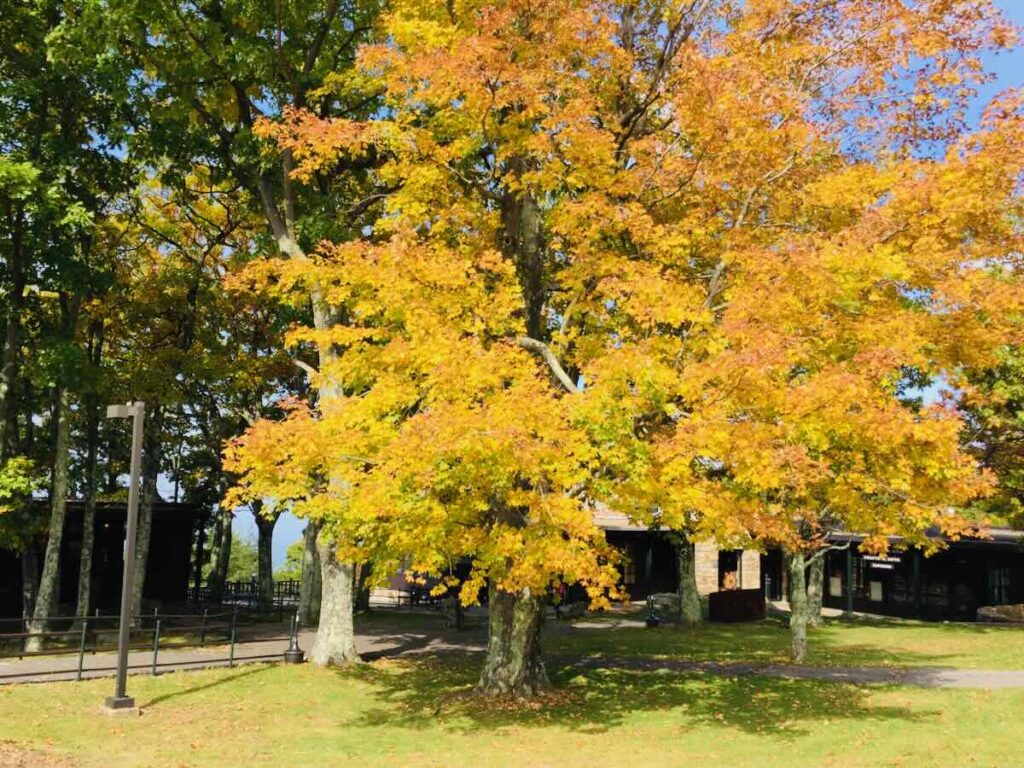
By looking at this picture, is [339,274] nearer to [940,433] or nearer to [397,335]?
[397,335]

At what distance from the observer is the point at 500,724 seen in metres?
13.8

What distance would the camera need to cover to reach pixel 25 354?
26.8 metres

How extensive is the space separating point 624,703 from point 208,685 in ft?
26.0

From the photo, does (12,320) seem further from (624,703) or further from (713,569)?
(713,569)

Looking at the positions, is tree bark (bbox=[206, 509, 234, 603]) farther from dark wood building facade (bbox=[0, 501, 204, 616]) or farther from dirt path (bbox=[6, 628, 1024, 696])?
dirt path (bbox=[6, 628, 1024, 696])

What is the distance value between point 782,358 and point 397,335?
634 centimetres

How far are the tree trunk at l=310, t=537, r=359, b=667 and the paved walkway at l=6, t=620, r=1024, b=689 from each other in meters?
1.36

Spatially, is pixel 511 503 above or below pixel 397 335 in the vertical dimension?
below

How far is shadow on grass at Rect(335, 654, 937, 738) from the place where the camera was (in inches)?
546

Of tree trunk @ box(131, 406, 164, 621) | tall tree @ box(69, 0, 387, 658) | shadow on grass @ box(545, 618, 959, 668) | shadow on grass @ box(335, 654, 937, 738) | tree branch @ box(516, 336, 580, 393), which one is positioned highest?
tall tree @ box(69, 0, 387, 658)

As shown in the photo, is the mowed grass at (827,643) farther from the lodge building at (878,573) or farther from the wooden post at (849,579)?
the wooden post at (849,579)

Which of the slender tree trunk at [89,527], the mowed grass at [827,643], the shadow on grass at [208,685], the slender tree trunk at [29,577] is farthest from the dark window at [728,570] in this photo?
the slender tree trunk at [29,577]

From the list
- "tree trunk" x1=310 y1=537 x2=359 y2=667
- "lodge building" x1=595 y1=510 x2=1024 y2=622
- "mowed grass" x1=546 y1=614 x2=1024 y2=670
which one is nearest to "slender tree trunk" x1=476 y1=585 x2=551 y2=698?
"tree trunk" x1=310 y1=537 x2=359 y2=667

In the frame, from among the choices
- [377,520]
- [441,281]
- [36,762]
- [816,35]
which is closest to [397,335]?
[441,281]
